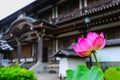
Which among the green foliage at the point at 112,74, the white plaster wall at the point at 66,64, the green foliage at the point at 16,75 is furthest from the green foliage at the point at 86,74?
the white plaster wall at the point at 66,64

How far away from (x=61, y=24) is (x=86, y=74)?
50.3 ft

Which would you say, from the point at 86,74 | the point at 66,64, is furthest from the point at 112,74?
the point at 66,64

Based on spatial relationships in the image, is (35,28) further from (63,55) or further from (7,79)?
(7,79)

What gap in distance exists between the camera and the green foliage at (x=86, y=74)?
0.87 metres

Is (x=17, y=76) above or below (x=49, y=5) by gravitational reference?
below

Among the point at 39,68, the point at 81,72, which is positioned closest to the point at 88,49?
the point at 81,72

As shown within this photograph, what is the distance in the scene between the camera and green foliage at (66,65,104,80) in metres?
0.87

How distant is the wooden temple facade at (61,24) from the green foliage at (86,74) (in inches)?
380

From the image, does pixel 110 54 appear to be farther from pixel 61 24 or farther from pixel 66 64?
pixel 61 24

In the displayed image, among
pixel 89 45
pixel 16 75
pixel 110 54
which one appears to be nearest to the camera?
pixel 89 45

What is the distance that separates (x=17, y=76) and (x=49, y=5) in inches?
524

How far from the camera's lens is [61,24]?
1623 centimetres

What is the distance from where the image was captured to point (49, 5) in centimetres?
1925

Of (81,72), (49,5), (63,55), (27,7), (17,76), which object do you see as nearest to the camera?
(81,72)
